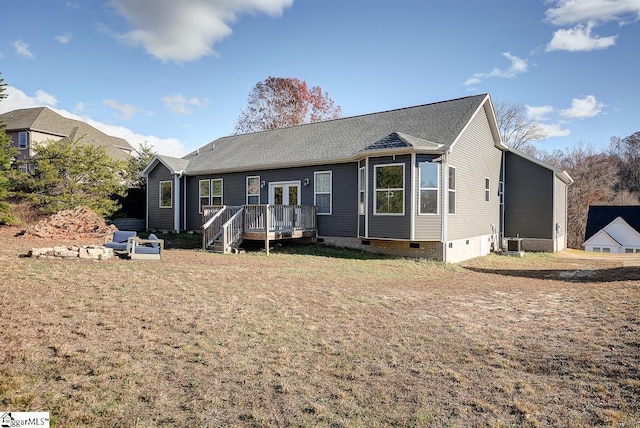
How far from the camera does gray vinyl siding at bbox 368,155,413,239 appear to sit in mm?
12781

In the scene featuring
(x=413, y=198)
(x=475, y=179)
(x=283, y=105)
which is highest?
(x=283, y=105)

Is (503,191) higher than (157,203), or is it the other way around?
(503,191)

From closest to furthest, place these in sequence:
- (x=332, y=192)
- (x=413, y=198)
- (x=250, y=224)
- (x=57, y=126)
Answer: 1. (x=413, y=198)
2. (x=250, y=224)
3. (x=332, y=192)
4. (x=57, y=126)

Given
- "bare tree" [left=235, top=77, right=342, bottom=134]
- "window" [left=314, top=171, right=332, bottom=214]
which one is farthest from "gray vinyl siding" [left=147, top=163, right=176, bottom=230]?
"bare tree" [left=235, top=77, right=342, bottom=134]

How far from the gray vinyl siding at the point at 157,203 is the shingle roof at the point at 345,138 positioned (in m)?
1.61

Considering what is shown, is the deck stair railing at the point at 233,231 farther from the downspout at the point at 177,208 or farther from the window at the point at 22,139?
the window at the point at 22,139

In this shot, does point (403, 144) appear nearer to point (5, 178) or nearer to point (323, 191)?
point (323, 191)

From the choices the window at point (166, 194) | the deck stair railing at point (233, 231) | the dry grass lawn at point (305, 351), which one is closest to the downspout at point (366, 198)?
the deck stair railing at point (233, 231)

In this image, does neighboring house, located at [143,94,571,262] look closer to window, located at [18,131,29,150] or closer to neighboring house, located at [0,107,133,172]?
neighboring house, located at [0,107,133,172]

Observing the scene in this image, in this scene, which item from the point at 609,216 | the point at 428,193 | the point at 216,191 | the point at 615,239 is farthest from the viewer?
the point at 609,216

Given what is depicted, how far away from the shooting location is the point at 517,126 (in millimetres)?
34594

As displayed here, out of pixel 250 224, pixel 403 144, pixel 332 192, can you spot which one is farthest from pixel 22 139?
pixel 403 144

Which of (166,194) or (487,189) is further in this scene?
(166,194)

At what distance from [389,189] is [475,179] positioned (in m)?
4.47
